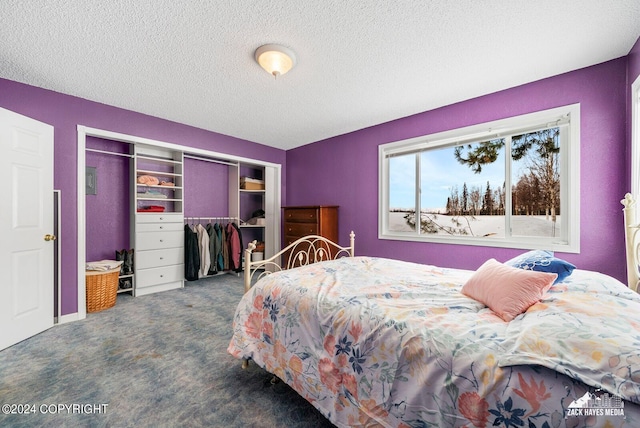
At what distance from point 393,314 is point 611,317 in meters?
0.76

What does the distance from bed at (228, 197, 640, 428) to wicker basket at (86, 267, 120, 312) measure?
7.57 ft

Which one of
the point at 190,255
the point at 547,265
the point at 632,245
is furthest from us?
the point at 190,255

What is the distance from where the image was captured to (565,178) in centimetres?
241

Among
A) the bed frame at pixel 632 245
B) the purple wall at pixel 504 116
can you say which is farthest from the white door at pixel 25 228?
the bed frame at pixel 632 245

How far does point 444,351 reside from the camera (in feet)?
3.06

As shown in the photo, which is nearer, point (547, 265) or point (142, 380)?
point (547, 265)

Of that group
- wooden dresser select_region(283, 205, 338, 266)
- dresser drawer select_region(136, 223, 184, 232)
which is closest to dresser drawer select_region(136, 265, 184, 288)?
dresser drawer select_region(136, 223, 184, 232)

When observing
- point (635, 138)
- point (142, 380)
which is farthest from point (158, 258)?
point (635, 138)

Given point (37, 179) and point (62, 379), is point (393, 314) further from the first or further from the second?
point (37, 179)

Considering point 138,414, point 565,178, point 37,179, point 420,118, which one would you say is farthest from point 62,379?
point 565,178

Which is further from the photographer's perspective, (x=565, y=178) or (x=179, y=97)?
(x=179, y=97)

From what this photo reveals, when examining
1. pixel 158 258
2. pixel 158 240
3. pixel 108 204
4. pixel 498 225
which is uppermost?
pixel 108 204

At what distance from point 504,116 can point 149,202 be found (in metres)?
4.79

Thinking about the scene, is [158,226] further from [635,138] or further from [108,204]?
[635,138]
